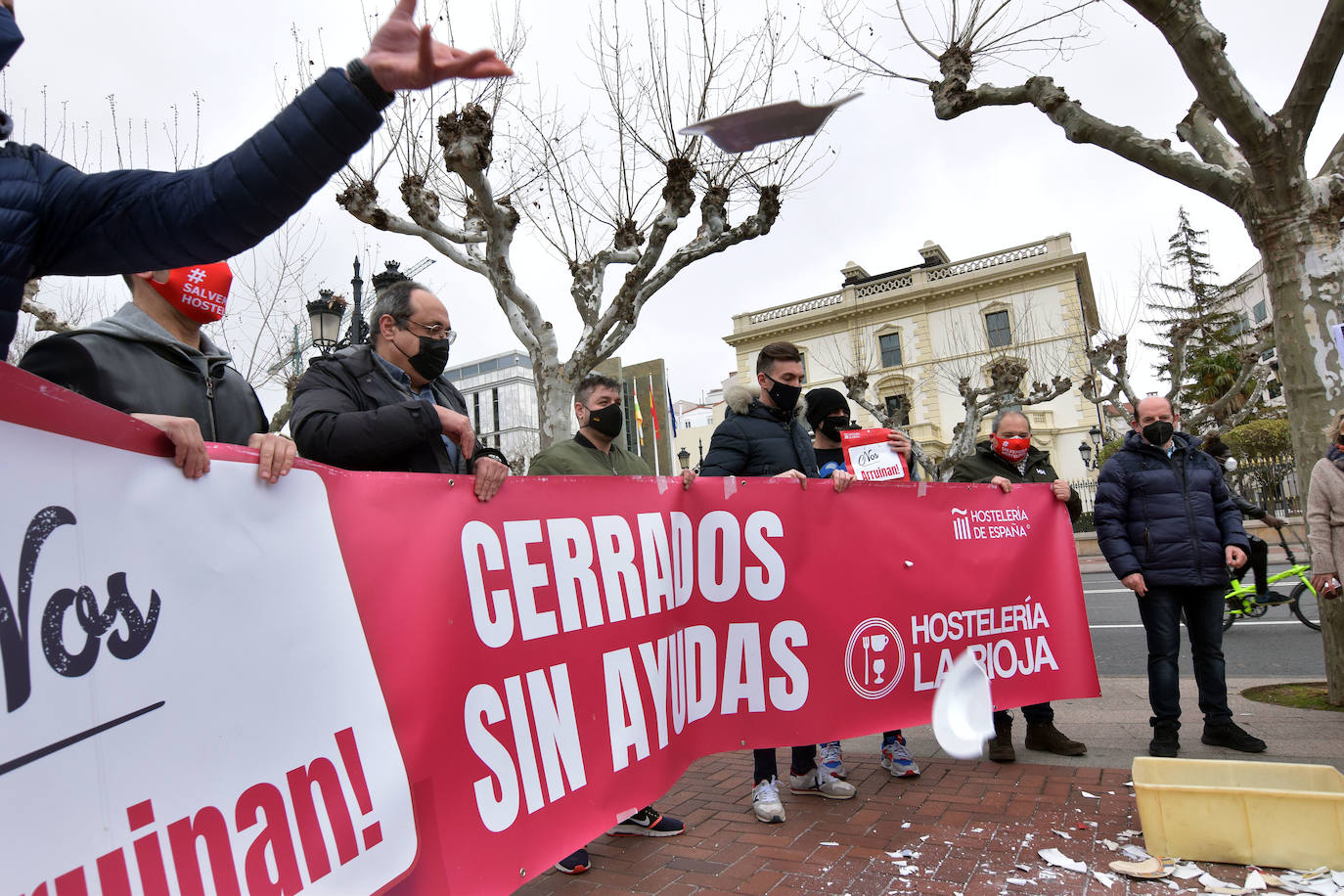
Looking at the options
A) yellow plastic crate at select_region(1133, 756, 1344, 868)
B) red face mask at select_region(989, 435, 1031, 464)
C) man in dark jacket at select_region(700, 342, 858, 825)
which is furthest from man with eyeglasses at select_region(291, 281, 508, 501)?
red face mask at select_region(989, 435, 1031, 464)

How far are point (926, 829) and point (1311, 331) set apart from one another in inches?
168

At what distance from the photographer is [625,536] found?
2910 mm

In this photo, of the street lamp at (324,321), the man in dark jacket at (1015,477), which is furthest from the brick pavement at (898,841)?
the street lamp at (324,321)

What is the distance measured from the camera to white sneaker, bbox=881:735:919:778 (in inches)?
161

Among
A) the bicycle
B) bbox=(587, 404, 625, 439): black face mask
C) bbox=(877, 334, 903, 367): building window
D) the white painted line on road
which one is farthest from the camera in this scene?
bbox=(877, 334, 903, 367): building window

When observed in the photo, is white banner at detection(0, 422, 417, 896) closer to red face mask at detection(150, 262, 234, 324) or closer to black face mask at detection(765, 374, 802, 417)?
red face mask at detection(150, 262, 234, 324)

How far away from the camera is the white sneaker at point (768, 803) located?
3.57 meters

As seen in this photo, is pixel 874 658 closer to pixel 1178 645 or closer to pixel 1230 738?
pixel 1178 645

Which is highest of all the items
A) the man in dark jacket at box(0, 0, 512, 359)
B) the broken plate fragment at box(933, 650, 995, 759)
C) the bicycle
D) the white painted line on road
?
the man in dark jacket at box(0, 0, 512, 359)

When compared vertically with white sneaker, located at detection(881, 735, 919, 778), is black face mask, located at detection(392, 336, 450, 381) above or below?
above

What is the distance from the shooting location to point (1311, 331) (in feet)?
16.7

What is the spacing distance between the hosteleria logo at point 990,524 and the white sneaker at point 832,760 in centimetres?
128

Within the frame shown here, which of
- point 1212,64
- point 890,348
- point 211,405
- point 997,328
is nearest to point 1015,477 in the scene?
point 1212,64

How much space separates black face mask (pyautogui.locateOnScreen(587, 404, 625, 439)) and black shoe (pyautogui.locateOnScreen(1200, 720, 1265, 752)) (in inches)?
141
